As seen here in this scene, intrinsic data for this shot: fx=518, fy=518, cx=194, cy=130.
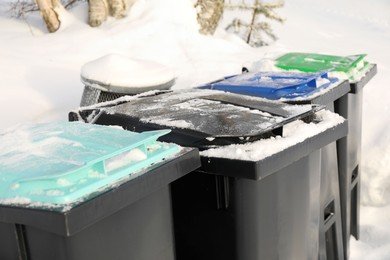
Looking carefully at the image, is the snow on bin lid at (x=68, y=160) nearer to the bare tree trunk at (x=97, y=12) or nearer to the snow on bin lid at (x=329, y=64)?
the snow on bin lid at (x=329, y=64)

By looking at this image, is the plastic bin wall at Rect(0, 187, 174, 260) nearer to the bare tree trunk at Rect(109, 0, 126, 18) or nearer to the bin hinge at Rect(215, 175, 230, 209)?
the bin hinge at Rect(215, 175, 230, 209)

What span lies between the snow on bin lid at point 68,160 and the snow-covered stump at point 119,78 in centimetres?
138

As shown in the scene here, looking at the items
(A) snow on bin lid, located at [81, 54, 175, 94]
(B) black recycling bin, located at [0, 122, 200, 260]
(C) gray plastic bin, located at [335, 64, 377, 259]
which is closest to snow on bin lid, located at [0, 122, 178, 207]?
(B) black recycling bin, located at [0, 122, 200, 260]

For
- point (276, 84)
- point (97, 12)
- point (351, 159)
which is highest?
point (97, 12)

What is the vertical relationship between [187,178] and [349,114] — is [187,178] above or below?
above

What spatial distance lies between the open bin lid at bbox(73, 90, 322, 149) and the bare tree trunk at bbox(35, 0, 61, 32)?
154 inches

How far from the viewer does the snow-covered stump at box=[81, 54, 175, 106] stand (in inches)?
131

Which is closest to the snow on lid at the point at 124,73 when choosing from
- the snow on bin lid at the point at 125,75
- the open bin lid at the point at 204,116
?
the snow on bin lid at the point at 125,75

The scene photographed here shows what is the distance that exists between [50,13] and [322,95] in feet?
14.0

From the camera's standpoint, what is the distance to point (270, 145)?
1979 mm

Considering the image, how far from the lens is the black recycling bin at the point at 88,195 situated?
55.3 inches

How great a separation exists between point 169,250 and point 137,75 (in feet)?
5.79

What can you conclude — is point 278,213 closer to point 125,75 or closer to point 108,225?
point 108,225

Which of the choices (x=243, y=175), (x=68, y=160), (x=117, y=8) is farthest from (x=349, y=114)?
(x=117, y=8)
